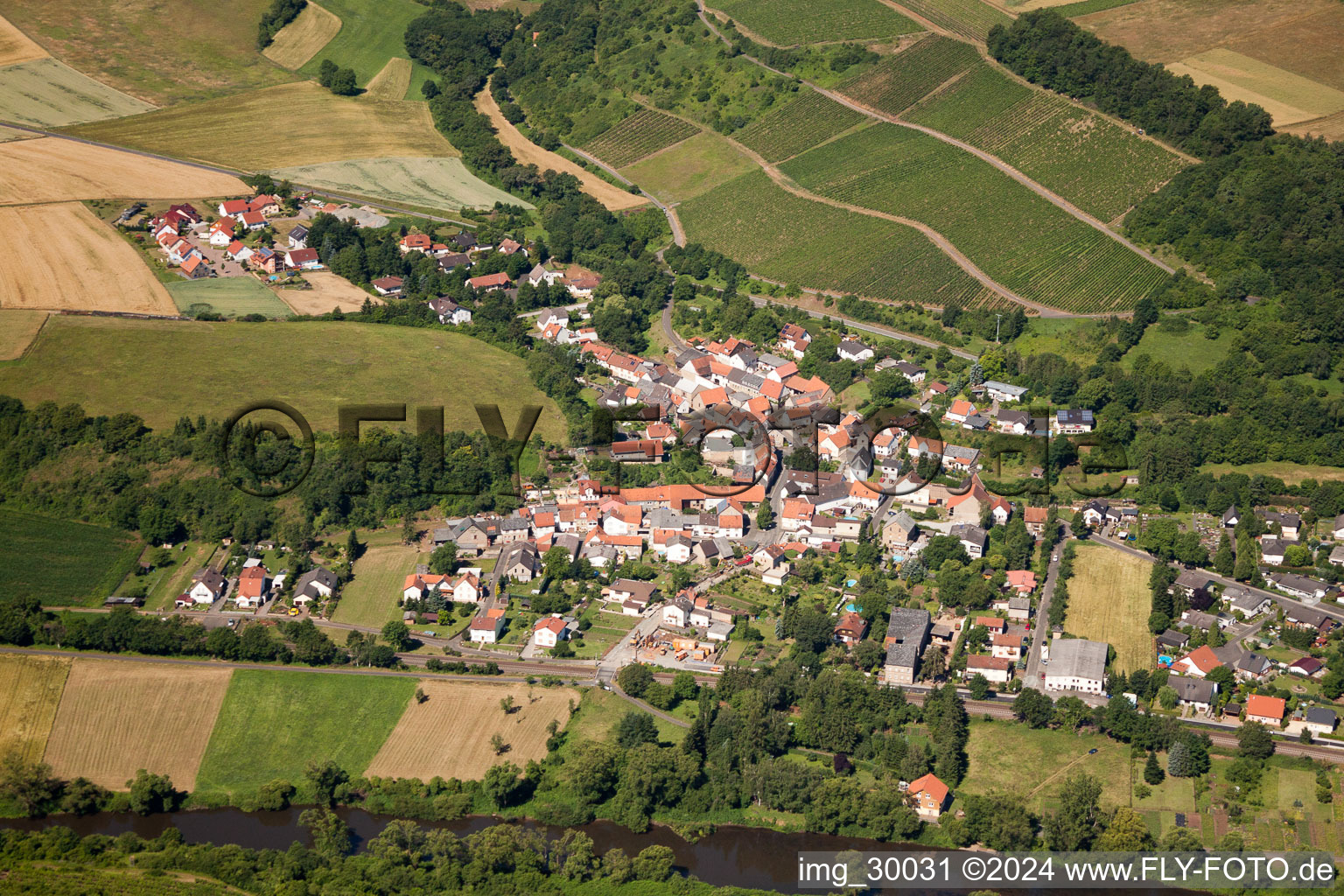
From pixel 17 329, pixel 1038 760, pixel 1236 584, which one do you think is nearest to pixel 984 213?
pixel 1236 584

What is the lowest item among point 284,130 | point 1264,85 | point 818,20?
point 284,130

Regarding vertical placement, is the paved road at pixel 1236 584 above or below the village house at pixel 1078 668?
above

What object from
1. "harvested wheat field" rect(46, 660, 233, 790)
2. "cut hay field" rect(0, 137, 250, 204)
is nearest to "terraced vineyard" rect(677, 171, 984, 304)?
"cut hay field" rect(0, 137, 250, 204)

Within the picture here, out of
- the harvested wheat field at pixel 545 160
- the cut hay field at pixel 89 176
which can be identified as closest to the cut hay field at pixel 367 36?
the harvested wheat field at pixel 545 160

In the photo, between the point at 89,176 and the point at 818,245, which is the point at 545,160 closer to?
the point at 818,245

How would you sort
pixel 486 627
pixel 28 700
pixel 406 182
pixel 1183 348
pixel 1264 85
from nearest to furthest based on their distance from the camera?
1. pixel 28 700
2. pixel 486 627
3. pixel 1183 348
4. pixel 1264 85
5. pixel 406 182

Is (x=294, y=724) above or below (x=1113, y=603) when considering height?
below

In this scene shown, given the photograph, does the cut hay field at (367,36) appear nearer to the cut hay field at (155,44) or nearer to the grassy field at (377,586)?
the cut hay field at (155,44)
